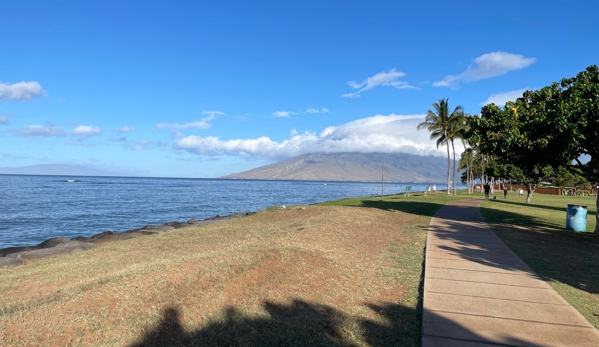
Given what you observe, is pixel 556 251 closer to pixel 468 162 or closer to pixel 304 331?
pixel 304 331

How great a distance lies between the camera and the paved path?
4.62 m

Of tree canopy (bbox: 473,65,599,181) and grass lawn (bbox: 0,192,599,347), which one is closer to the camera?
grass lawn (bbox: 0,192,599,347)

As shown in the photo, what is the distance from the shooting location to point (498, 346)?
14.4ft

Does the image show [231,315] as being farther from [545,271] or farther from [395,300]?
[545,271]

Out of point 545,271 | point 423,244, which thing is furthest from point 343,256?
point 545,271

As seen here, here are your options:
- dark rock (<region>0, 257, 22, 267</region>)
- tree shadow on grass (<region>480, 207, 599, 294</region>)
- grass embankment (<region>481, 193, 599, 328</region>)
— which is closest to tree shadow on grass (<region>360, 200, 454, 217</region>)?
grass embankment (<region>481, 193, 599, 328</region>)

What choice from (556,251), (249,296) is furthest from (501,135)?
→ (249,296)

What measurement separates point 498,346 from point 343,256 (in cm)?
497

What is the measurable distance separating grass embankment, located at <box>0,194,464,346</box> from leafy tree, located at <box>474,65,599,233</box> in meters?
7.08

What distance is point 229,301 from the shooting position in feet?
19.6

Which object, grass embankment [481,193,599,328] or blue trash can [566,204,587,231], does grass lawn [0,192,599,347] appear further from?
blue trash can [566,204,587,231]

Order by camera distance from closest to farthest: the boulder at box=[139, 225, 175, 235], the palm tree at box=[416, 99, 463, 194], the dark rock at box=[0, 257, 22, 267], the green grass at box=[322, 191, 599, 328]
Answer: the green grass at box=[322, 191, 599, 328] < the dark rock at box=[0, 257, 22, 267] < the boulder at box=[139, 225, 175, 235] < the palm tree at box=[416, 99, 463, 194]

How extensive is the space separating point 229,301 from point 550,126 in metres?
12.1

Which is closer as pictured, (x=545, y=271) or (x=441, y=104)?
(x=545, y=271)
